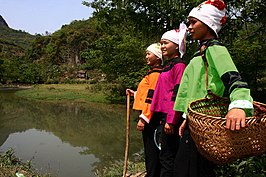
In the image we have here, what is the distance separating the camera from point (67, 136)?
12.5 metres

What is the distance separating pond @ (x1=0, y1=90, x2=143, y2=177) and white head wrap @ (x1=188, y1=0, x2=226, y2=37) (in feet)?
20.5

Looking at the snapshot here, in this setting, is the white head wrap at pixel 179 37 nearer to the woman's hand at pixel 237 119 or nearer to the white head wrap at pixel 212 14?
the white head wrap at pixel 212 14

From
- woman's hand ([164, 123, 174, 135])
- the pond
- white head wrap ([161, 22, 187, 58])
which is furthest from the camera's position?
the pond

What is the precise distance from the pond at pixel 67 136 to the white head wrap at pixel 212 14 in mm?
6246

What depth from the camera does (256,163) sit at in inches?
128

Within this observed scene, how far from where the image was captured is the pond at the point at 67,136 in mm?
8664

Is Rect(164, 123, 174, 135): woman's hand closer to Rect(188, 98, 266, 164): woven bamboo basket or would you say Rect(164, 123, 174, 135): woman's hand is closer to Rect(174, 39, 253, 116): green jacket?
Rect(174, 39, 253, 116): green jacket

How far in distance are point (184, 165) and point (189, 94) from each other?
42 centimetres

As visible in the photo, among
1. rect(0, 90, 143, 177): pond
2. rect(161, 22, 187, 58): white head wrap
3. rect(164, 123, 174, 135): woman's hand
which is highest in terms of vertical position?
rect(161, 22, 187, 58): white head wrap

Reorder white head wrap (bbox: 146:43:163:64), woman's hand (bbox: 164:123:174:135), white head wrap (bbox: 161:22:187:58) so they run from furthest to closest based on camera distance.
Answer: white head wrap (bbox: 146:43:163:64) → white head wrap (bbox: 161:22:187:58) → woman's hand (bbox: 164:123:174:135)

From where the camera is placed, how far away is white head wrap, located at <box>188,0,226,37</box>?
72.5 inches

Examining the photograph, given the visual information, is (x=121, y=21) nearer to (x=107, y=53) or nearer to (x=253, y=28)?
(x=253, y=28)

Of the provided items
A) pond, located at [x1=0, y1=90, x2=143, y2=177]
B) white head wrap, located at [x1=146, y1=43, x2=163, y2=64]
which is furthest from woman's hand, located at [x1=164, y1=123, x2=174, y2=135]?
pond, located at [x1=0, y1=90, x2=143, y2=177]

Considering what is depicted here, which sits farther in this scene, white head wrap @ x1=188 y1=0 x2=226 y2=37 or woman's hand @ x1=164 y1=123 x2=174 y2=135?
woman's hand @ x1=164 y1=123 x2=174 y2=135
